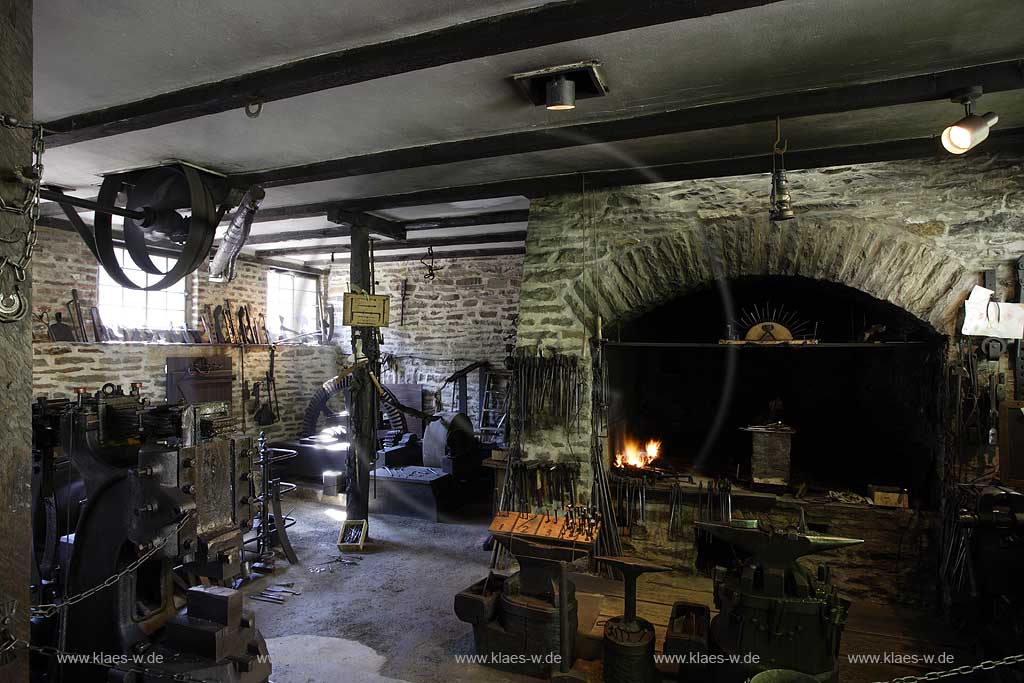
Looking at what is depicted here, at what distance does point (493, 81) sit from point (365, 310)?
9.72 ft

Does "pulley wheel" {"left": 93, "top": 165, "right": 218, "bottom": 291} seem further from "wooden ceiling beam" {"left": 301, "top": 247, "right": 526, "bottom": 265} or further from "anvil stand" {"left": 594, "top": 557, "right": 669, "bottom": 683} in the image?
"wooden ceiling beam" {"left": 301, "top": 247, "right": 526, "bottom": 265}

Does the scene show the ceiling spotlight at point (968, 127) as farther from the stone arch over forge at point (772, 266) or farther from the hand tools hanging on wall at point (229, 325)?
the hand tools hanging on wall at point (229, 325)

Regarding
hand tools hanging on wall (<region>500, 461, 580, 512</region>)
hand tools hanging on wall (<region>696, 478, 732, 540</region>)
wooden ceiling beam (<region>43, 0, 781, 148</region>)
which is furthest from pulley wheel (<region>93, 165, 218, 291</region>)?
hand tools hanging on wall (<region>696, 478, 732, 540</region>)

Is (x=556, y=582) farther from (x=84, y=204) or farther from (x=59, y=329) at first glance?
(x=59, y=329)

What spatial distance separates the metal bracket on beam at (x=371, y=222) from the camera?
572cm

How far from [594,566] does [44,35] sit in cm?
475

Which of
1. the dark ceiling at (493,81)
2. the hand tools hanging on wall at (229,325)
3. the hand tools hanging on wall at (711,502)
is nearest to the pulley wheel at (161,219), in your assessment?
the dark ceiling at (493,81)

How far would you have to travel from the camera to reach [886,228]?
3.95m

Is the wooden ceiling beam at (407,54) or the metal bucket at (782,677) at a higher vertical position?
the wooden ceiling beam at (407,54)

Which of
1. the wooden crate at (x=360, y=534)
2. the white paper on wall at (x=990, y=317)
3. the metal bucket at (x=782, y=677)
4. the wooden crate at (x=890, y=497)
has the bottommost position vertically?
the wooden crate at (x=360, y=534)

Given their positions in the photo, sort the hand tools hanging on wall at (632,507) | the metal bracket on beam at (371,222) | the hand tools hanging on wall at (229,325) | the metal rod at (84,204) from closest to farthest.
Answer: the metal rod at (84,204) < the hand tools hanging on wall at (632,507) < the metal bracket on beam at (371,222) < the hand tools hanging on wall at (229,325)

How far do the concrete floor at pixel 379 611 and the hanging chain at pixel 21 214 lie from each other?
2.51 m

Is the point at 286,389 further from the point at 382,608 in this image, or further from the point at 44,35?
the point at 44,35

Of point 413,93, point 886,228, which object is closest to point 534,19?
point 413,93
